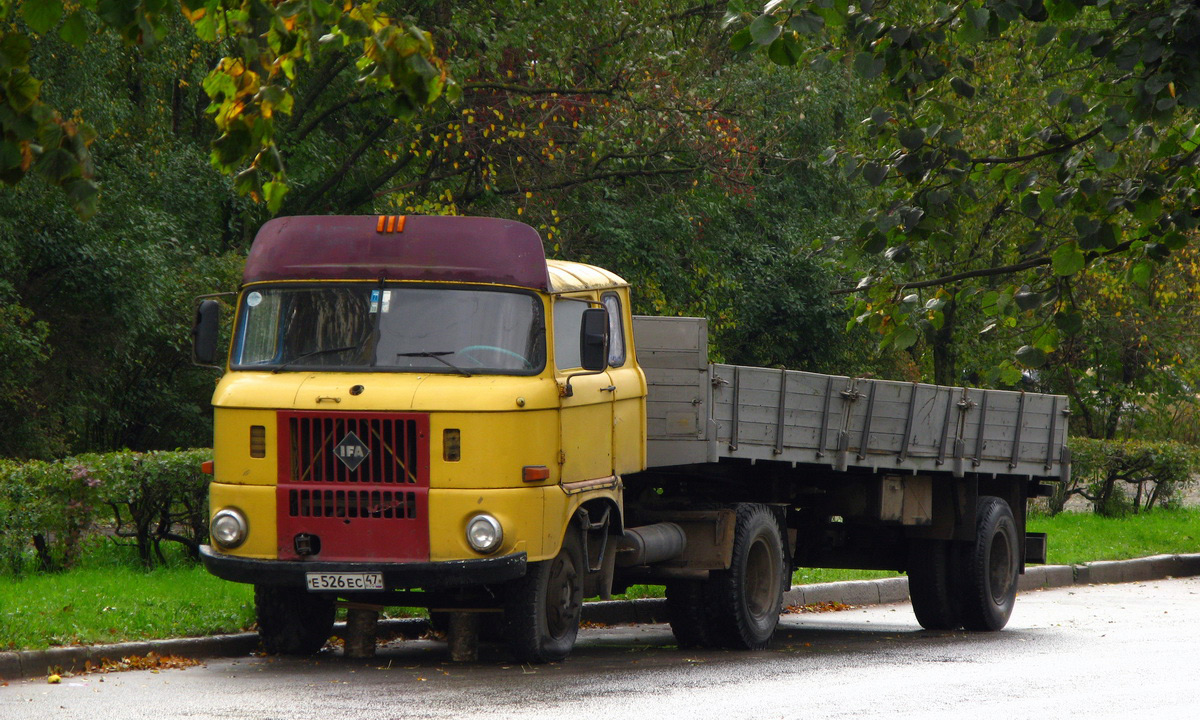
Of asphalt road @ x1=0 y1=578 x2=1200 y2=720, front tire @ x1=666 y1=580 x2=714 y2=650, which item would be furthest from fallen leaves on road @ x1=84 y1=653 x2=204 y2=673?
front tire @ x1=666 y1=580 x2=714 y2=650

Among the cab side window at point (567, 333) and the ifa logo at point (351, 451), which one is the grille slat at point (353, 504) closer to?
the ifa logo at point (351, 451)

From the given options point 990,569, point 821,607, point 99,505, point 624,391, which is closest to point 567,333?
point 624,391

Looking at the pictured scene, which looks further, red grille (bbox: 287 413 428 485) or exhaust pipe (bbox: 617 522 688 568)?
exhaust pipe (bbox: 617 522 688 568)

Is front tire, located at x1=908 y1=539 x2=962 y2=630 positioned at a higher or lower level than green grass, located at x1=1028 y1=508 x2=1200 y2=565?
higher

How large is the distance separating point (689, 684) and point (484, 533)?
4.81ft

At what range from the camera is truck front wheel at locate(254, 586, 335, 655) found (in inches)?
408

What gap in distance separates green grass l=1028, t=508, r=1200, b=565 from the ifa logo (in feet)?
39.0

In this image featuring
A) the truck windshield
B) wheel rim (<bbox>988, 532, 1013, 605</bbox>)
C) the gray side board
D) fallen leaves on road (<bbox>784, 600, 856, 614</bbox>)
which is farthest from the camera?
fallen leaves on road (<bbox>784, 600, 856, 614</bbox>)

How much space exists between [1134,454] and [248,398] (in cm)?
1800

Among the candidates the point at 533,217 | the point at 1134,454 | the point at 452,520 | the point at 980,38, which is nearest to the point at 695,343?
the point at 452,520

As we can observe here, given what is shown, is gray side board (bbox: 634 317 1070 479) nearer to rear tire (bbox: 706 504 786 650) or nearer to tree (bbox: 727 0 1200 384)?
rear tire (bbox: 706 504 786 650)

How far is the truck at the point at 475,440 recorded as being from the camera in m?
9.42

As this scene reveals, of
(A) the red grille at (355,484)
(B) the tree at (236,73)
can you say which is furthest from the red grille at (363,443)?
(B) the tree at (236,73)

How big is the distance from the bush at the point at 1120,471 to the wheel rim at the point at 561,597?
51.0 ft
